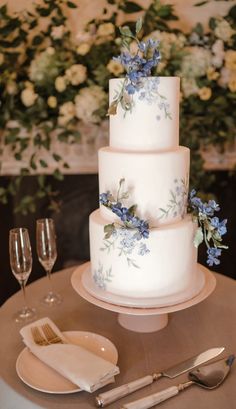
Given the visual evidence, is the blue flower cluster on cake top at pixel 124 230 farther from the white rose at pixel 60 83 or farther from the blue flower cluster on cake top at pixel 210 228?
the white rose at pixel 60 83

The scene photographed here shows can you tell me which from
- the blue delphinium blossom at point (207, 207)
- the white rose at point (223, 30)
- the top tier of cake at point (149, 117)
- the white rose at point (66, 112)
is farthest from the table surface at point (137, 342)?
the white rose at point (223, 30)

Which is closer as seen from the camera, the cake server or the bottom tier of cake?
the cake server

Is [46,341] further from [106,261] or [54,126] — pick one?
[54,126]

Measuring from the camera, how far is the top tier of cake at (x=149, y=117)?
933 mm

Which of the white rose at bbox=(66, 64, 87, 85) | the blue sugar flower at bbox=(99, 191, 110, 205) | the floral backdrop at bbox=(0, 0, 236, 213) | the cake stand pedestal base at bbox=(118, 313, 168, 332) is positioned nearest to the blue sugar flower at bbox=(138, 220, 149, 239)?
the blue sugar flower at bbox=(99, 191, 110, 205)

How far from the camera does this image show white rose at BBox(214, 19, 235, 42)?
1755mm

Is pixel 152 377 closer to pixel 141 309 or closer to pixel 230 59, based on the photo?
pixel 141 309

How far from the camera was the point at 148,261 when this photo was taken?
0.96 meters

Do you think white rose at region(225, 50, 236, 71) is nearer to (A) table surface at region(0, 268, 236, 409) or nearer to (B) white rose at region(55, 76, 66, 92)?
(B) white rose at region(55, 76, 66, 92)

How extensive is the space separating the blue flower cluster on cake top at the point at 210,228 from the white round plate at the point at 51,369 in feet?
1.01

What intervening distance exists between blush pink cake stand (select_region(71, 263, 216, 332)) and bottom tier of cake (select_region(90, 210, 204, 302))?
1.1 inches

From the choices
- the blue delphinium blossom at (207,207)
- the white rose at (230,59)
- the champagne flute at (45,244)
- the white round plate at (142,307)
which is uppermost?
the white rose at (230,59)

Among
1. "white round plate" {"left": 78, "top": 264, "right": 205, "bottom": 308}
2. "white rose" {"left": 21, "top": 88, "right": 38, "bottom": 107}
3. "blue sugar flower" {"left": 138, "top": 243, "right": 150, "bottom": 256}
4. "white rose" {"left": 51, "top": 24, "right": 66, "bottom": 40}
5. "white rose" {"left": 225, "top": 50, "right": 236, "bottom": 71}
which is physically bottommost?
"white round plate" {"left": 78, "top": 264, "right": 205, "bottom": 308}

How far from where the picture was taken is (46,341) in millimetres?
938
